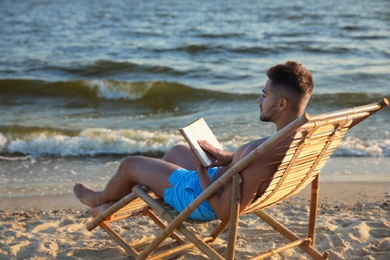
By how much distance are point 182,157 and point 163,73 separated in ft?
30.2

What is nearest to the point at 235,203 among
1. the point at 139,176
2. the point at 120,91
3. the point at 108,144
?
the point at 139,176

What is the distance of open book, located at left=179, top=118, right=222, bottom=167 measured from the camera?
336 cm

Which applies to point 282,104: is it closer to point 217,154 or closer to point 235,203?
point 217,154

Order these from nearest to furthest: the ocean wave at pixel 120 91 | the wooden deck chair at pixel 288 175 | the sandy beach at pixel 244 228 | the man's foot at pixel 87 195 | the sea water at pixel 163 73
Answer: the wooden deck chair at pixel 288 175 → the man's foot at pixel 87 195 → the sandy beach at pixel 244 228 → the sea water at pixel 163 73 → the ocean wave at pixel 120 91

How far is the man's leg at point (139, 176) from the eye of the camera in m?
3.69

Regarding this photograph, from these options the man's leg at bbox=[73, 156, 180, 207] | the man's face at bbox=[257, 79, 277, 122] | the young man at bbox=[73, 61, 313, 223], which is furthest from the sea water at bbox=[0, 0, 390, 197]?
the man's face at bbox=[257, 79, 277, 122]

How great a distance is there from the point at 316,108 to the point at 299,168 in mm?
6963

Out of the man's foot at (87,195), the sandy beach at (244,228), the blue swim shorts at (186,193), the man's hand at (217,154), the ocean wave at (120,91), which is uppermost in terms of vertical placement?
the man's hand at (217,154)

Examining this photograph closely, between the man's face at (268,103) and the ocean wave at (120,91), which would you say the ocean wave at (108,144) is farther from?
the man's face at (268,103)

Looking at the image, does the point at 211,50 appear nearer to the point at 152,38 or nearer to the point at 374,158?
the point at 152,38

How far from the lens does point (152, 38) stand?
16.9 metres

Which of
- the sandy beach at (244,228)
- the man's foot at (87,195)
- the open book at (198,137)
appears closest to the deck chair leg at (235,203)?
the open book at (198,137)

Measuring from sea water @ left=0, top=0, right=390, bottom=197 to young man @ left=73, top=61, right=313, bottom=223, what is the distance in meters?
3.07

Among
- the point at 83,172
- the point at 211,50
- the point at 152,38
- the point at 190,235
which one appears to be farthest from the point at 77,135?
the point at 152,38
